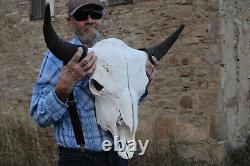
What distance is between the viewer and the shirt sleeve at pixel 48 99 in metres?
2.66

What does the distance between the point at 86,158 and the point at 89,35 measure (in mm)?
833

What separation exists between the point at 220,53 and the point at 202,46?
0.31 meters

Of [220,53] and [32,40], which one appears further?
[32,40]

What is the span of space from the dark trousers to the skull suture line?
0.18 metres

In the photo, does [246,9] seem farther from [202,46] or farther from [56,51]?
[56,51]

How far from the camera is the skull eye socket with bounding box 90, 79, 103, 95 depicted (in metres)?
2.66

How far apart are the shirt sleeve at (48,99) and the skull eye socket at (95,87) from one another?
20 centimetres

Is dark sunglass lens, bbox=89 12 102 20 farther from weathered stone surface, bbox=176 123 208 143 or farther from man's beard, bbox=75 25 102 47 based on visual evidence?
weathered stone surface, bbox=176 123 208 143

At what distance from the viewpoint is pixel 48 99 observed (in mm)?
2672

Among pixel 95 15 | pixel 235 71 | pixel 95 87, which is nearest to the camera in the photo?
pixel 95 87

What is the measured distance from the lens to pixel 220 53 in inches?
250

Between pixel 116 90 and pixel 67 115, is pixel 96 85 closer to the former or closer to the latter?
pixel 116 90

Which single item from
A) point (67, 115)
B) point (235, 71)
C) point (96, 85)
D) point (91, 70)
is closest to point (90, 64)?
point (91, 70)

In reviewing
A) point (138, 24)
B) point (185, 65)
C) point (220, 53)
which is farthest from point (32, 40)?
point (220, 53)
